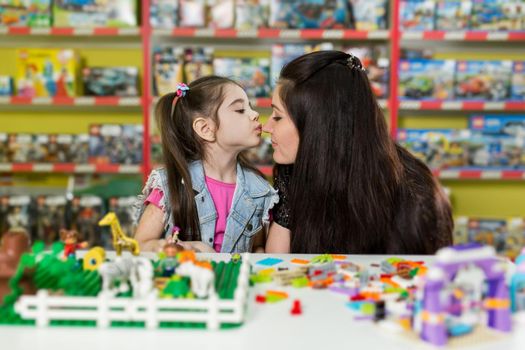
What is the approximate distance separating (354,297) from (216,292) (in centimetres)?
23

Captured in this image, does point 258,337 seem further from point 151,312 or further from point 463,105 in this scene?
point 463,105

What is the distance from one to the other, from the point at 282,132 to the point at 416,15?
1.96m

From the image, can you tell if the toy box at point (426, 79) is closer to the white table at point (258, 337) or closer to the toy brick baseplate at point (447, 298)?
the toy brick baseplate at point (447, 298)

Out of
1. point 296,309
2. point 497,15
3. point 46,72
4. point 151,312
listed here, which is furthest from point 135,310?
point 497,15

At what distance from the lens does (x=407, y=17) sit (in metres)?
3.48

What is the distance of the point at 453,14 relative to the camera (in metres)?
3.48

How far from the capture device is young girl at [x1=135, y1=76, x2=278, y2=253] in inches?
75.6

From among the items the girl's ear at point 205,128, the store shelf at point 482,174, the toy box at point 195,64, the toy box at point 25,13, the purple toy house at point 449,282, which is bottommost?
the store shelf at point 482,174

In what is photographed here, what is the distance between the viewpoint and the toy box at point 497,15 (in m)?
3.46

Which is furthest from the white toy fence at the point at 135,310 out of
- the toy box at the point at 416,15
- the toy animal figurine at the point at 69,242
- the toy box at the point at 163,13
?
the toy box at the point at 416,15

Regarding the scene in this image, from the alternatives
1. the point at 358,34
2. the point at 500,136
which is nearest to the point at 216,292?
the point at 358,34

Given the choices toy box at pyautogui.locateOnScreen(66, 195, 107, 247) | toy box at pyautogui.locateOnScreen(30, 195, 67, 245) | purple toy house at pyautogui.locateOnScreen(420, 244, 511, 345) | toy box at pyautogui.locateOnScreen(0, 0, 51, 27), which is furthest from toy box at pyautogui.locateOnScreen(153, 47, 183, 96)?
purple toy house at pyautogui.locateOnScreen(420, 244, 511, 345)

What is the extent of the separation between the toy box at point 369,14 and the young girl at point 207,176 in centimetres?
160

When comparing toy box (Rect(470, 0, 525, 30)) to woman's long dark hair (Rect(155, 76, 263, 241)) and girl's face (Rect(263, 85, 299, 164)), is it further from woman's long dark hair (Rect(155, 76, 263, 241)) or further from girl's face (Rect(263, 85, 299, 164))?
girl's face (Rect(263, 85, 299, 164))
